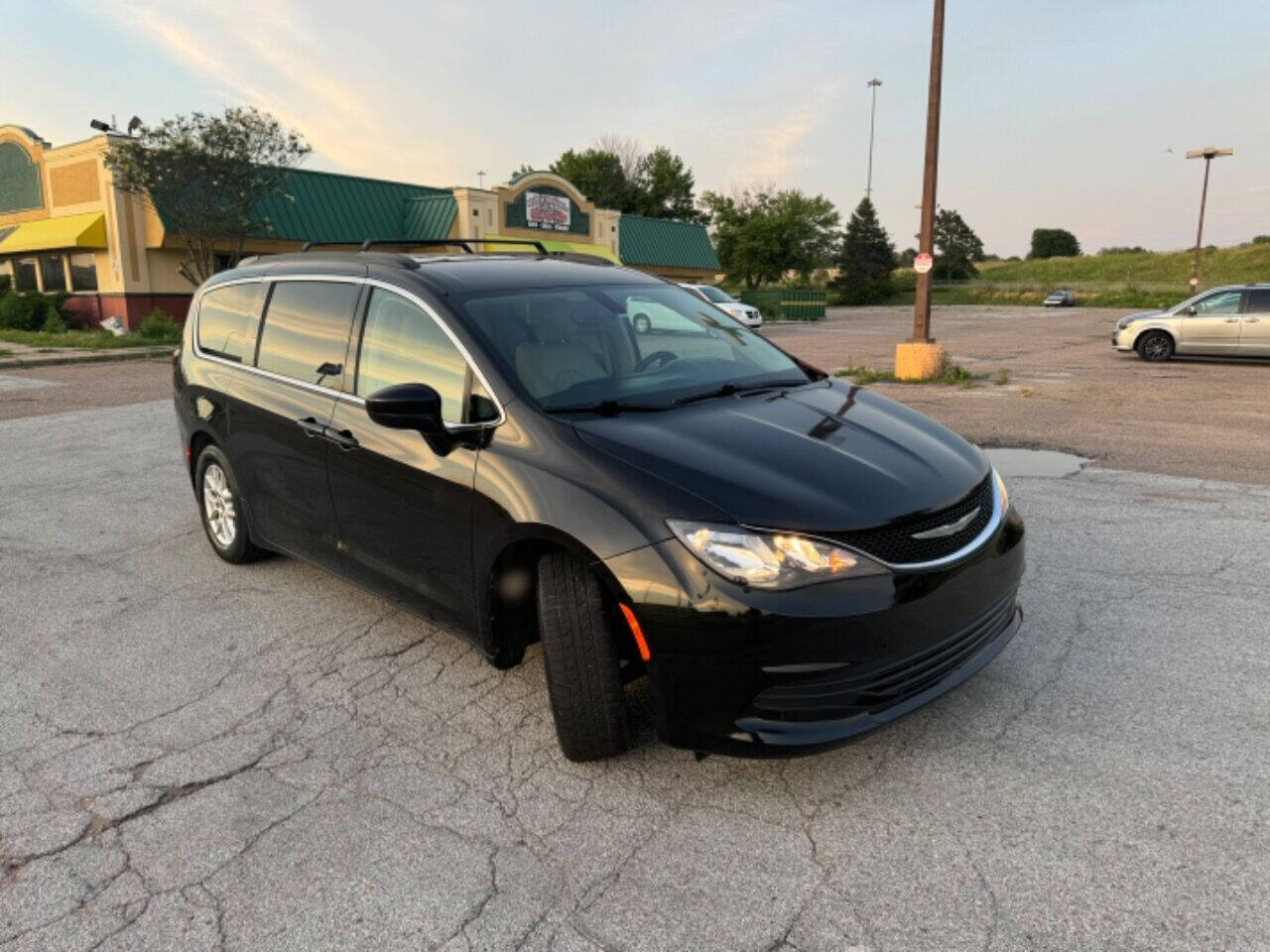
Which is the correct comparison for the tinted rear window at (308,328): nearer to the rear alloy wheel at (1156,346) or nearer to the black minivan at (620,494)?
the black minivan at (620,494)

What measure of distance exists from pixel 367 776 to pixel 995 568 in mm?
2321

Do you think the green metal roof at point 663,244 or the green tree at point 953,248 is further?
the green tree at point 953,248

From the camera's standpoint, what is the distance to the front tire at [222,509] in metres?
5.04

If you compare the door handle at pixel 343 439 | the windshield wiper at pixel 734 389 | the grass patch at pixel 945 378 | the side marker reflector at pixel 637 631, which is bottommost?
the grass patch at pixel 945 378

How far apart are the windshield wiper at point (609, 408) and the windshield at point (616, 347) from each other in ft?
0.04

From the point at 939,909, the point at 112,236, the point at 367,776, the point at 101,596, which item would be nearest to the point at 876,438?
the point at 939,909

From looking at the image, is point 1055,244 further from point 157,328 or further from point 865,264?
point 157,328

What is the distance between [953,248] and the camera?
88.4m

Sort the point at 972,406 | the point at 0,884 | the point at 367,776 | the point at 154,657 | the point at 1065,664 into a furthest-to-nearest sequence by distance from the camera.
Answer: the point at 972,406 → the point at 154,657 → the point at 1065,664 → the point at 367,776 → the point at 0,884

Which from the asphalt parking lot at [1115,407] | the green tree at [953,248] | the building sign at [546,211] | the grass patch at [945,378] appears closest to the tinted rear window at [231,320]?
the asphalt parking lot at [1115,407]

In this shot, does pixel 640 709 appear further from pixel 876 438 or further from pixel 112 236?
pixel 112 236

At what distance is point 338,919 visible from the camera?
8.02ft

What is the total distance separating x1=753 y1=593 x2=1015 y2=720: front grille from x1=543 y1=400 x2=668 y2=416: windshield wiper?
1206 mm

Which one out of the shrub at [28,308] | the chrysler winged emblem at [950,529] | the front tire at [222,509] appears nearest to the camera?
the chrysler winged emblem at [950,529]
